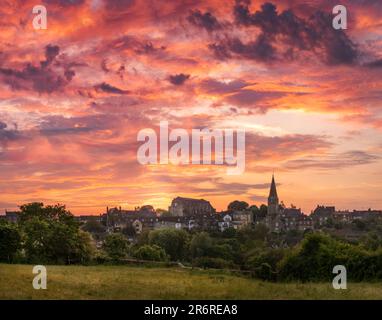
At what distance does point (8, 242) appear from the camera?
5250 centimetres

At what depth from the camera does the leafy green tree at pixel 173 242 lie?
333ft

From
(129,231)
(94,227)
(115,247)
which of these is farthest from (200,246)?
(94,227)

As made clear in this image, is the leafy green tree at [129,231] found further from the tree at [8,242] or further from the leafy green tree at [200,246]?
the tree at [8,242]

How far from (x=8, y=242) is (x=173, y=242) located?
5294cm

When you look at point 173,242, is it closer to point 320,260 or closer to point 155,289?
point 320,260

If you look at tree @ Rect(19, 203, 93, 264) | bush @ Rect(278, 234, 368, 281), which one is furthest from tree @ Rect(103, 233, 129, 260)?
bush @ Rect(278, 234, 368, 281)

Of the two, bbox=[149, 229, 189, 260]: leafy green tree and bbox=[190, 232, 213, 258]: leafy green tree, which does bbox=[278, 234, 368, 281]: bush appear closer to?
bbox=[190, 232, 213, 258]: leafy green tree

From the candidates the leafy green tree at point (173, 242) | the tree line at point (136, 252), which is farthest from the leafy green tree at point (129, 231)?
the tree line at point (136, 252)

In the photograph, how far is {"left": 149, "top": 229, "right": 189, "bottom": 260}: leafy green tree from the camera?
102 meters

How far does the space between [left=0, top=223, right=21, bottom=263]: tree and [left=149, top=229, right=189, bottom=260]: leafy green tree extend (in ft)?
162

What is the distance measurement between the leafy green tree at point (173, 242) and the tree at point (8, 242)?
162 ft
